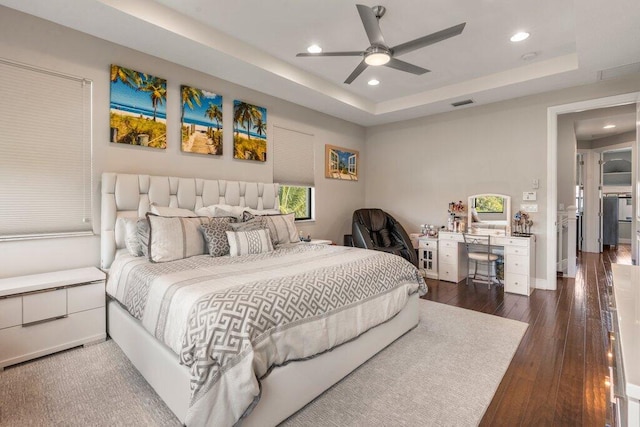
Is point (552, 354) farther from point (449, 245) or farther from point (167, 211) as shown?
point (167, 211)

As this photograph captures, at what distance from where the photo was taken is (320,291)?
1.99 meters

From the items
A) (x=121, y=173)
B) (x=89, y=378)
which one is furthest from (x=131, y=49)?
(x=89, y=378)

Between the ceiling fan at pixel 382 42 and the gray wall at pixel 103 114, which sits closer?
the ceiling fan at pixel 382 42

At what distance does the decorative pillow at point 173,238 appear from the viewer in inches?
101

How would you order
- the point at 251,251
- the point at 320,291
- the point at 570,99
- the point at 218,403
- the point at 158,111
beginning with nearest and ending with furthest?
the point at 218,403, the point at 320,291, the point at 251,251, the point at 158,111, the point at 570,99

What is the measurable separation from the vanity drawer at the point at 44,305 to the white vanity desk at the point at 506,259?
4635 millimetres

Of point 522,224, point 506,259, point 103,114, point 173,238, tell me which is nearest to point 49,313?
point 173,238

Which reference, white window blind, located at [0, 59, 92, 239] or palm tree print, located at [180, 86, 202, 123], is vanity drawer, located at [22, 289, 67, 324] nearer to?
white window blind, located at [0, 59, 92, 239]

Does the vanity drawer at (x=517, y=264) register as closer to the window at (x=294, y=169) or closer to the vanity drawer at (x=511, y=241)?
the vanity drawer at (x=511, y=241)

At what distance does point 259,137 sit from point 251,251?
2000mm

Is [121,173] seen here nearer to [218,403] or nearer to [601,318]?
[218,403]

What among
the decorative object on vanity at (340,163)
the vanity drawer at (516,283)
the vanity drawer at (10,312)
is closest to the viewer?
the vanity drawer at (10,312)

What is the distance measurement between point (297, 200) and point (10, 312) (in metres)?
3.56

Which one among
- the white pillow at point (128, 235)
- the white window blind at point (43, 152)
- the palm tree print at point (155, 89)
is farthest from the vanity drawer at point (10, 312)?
the palm tree print at point (155, 89)
